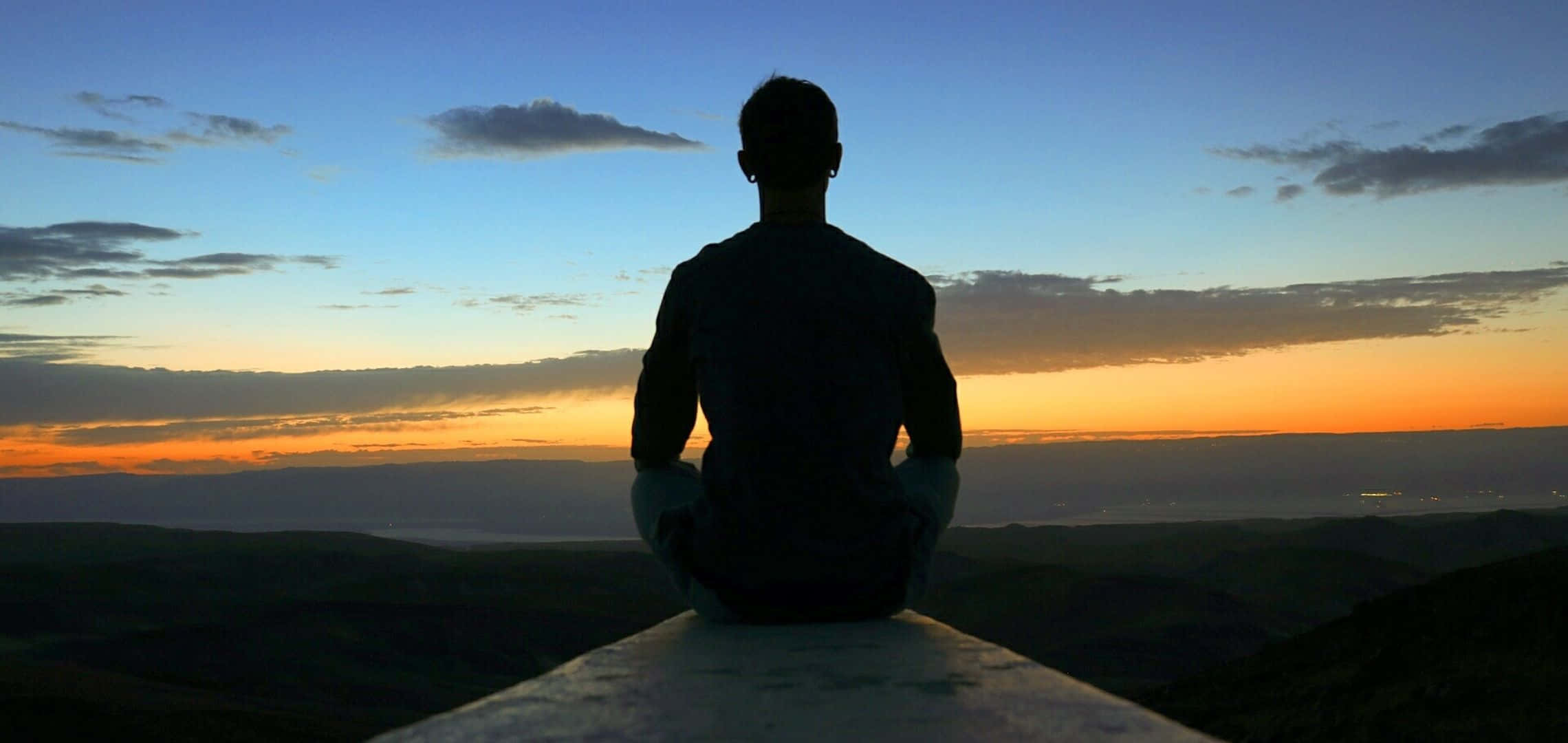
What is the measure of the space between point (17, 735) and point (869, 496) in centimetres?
2884

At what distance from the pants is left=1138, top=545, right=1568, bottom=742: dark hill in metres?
4.07

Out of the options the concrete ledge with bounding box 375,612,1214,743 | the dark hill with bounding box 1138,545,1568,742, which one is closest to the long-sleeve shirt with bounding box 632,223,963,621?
the concrete ledge with bounding box 375,612,1214,743

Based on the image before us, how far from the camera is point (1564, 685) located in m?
6.51

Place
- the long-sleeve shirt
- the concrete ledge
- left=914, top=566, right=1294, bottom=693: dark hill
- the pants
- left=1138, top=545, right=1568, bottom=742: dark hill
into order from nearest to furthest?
the concrete ledge → the long-sleeve shirt → the pants → left=1138, top=545, right=1568, bottom=742: dark hill → left=914, top=566, right=1294, bottom=693: dark hill

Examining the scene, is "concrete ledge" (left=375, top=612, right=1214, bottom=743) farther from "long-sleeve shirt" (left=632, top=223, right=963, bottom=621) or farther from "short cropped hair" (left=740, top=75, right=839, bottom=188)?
"short cropped hair" (left=740, top=75, right=839, bottom=188)

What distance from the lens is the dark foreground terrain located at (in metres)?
7.79

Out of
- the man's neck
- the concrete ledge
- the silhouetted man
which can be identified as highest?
the man's neck

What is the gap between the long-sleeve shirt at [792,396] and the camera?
2662mm

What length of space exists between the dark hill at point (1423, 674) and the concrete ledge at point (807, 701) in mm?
5061

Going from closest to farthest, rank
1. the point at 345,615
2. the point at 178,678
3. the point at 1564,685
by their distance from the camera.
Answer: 1. the point at 1564,685
2. the point at 178,678
3. the point at 345,615

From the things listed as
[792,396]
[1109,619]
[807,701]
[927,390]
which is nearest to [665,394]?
[792,396]

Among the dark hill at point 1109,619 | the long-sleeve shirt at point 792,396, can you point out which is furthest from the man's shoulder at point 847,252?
the dark hill at point 1109,619

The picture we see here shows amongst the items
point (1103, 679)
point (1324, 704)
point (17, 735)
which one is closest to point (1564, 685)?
point (1324, 704)

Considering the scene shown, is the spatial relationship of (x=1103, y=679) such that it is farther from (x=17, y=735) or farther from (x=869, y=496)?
(x=869, y=496)
